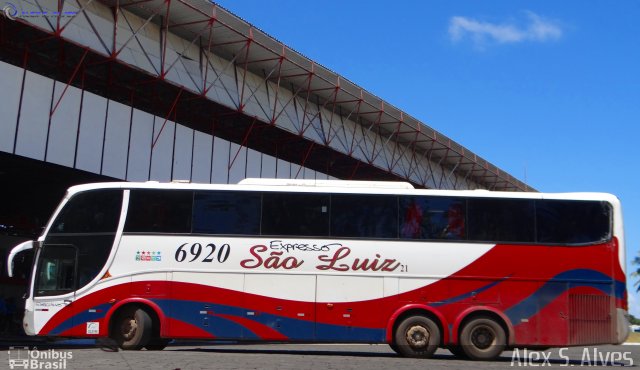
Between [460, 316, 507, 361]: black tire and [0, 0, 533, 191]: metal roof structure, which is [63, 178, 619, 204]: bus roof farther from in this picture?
[0, 0, 533, 191]: metal roof structure

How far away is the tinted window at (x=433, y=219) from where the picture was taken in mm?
14828

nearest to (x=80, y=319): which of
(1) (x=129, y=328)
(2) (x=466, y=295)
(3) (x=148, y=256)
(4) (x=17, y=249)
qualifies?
(1) (x=129, y=328)

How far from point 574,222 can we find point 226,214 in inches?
308

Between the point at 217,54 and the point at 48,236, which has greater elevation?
the point at 217,54

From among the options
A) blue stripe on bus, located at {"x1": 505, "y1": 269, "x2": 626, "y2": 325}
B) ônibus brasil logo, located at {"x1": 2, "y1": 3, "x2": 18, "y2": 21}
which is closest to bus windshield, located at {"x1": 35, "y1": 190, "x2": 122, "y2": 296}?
blue stripe on bus, located at {"x1": 505, "y1": 269, "x2": 626, "y2": 325}

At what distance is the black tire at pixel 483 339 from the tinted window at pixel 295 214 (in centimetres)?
382

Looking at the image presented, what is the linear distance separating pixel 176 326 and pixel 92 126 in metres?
13.3

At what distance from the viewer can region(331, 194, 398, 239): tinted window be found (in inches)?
585

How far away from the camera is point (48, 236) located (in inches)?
587

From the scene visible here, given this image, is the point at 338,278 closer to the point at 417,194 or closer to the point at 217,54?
the point at 417,194

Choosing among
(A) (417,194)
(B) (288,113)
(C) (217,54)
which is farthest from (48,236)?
(B) (288,113)

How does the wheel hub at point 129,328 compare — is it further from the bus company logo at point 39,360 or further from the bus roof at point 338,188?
the bus roof at point 338,188

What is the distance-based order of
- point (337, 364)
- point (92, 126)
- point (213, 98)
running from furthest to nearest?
point (213, 98), point (92, 126), point (337, 364)

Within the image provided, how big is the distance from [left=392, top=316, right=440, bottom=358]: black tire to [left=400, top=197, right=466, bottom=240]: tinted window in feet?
6.14
